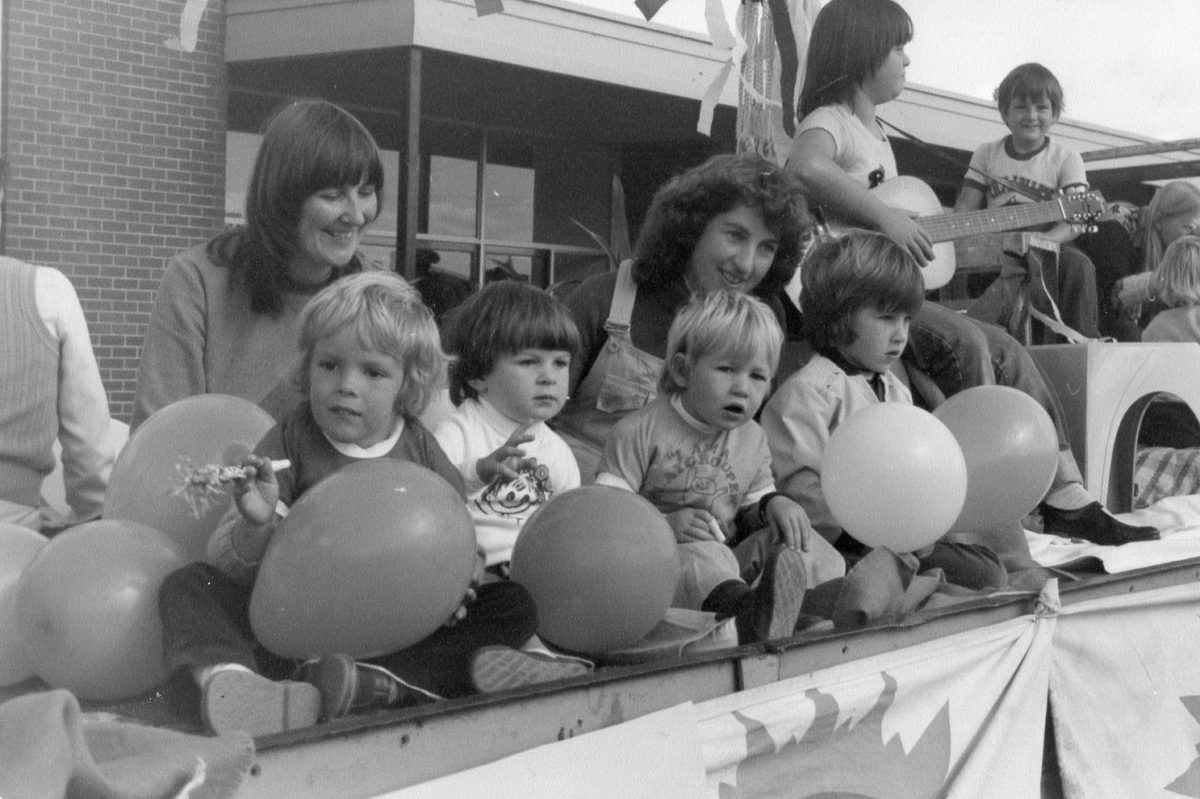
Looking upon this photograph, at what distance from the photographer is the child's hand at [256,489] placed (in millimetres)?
2020

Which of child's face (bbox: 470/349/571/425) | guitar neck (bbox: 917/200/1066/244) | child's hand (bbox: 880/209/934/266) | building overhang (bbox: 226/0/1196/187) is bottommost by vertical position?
child's face (bbox: 470/349/571/425)

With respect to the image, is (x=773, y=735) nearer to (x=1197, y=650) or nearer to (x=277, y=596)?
(x=277, y=596)

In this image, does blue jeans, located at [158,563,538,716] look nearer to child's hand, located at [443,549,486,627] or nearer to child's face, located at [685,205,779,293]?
child's hand, located at [443,549,486,627]

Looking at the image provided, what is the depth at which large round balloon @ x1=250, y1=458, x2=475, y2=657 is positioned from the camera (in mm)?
1969

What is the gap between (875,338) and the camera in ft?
11.2

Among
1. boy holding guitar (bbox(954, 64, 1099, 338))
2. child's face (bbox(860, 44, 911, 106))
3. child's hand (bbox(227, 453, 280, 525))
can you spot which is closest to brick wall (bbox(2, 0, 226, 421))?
boy holding guitar (bbox(954, 64, 1099, 338))

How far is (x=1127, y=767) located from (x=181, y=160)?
818 centimetres

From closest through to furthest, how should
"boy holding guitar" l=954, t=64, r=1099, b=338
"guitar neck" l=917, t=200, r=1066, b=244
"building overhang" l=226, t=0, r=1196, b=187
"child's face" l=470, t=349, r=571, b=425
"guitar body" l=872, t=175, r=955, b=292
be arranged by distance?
"child's face" l=470, t=349, r=571, b=425 < "guitar body" l=872, t=175, r=955, b=292 < "guitar neck" l=917, t=200, r=1066, b=244 < "boy holding guitar" l=954, t=64, r=1099, b=338 < "building overhang" l=226, t=0, r=1196, b=187

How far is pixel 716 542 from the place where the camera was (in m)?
2.89

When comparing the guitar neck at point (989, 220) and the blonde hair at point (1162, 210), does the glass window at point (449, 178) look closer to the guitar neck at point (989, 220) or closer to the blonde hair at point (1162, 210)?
the blonde hair at point (1162, 210)

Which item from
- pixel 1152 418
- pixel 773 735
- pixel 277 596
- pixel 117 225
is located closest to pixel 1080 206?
pixel 1152 418

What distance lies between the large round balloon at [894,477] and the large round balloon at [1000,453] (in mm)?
294

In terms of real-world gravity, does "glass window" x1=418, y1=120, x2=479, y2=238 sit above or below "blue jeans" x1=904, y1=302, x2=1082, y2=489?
above

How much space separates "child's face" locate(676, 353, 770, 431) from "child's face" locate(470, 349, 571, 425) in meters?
0.34
